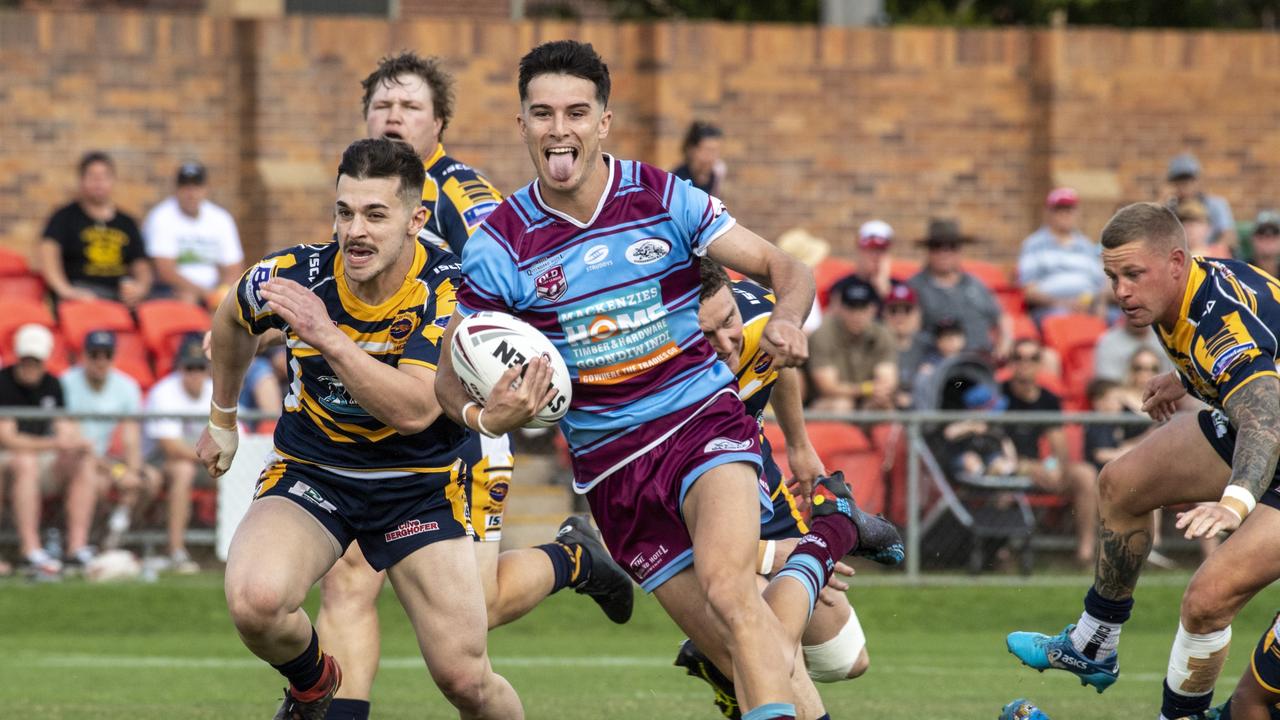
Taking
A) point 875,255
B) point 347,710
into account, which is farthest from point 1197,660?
point 875,255

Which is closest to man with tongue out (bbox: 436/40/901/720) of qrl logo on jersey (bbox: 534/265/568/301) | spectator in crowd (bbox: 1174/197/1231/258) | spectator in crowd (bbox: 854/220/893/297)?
qrl logo on jersey (bbox: 534/265/568/301)

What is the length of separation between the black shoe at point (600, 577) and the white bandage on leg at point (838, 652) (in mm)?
1295

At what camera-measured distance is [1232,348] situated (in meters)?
7.15

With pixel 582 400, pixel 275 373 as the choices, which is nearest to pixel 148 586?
pixel 275 373

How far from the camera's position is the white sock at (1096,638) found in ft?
26.1

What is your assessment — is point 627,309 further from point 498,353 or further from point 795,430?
point 795,430

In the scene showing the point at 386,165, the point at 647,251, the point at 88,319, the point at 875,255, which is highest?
the point at 386,165

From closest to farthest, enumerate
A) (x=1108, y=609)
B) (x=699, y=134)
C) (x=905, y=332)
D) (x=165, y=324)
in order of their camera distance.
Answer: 1. (x=1108, y=609)
2. (x=699, y=134)
3. (x=165, y=324)
4. (x=905, y=332)

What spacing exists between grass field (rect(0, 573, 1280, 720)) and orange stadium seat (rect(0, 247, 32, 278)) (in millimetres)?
3347

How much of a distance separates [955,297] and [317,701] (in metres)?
8.38

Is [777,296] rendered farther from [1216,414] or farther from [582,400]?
[1216,414]

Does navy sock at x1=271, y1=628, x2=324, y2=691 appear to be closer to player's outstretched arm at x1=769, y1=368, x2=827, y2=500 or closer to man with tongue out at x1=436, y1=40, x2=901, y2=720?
man with tongue out at x1=436, y1=40, x2=901, y2=720

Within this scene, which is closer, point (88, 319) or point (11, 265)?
point (88, 319)

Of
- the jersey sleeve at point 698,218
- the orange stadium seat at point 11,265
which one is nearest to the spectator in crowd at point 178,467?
the orange stadium seat at point 11,265
